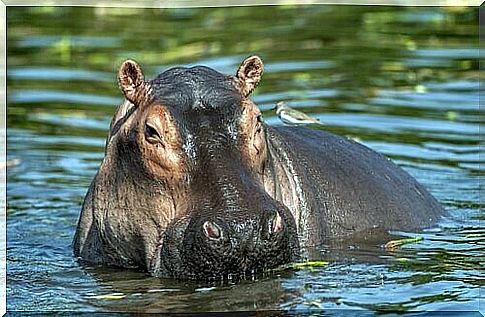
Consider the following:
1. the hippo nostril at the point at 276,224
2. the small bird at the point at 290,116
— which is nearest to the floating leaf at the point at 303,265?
the hippo nostril at the point at 276,224

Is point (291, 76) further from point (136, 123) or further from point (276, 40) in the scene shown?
point (136, 123)

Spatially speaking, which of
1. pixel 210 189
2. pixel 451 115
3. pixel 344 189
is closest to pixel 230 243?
pixel 210 189

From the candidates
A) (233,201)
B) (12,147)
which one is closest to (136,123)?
(233,201)

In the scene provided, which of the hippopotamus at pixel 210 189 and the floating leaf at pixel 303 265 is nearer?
the hippopotamus at pixel 210 189

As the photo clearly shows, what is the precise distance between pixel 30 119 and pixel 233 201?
7822 mm

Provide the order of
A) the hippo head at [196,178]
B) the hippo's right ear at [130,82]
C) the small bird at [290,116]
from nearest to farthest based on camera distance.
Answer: the hippo head at [196,178], the hippo's right ear at [130,82], the small bird at [290,116]

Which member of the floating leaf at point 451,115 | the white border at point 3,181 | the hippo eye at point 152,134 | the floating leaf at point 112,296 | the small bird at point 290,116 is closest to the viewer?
the floating leaf at point 112,296

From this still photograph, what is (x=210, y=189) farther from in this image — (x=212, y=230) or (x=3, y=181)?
(x=3, y=181)

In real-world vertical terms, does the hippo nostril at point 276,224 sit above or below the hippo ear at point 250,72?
below

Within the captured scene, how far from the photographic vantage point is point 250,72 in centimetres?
810

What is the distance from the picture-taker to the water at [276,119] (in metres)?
7.34

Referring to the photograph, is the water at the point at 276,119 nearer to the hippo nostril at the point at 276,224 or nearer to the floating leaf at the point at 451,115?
the floating leaf at the point at 451,115

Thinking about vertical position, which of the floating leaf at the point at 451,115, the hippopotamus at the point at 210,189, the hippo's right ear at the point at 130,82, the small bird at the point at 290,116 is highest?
the floating leaf at the point at 451,115

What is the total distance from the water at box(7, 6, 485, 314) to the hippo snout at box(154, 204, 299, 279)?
0.12 metres
